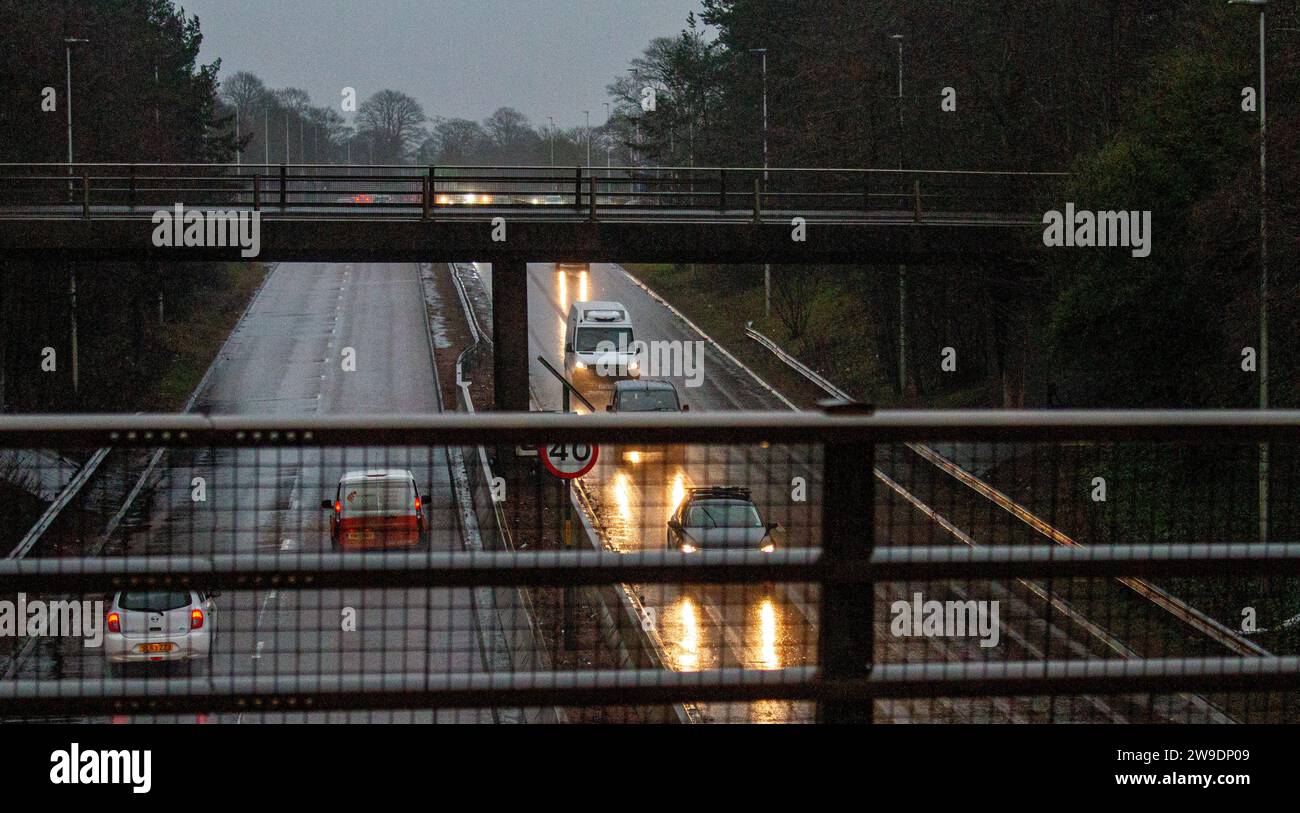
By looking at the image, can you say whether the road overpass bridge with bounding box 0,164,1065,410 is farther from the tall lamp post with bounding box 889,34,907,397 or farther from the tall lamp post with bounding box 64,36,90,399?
the tall lamp post with bounding box 64,36,90,399

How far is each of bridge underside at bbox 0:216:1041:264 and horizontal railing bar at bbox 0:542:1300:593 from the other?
91.8 ft

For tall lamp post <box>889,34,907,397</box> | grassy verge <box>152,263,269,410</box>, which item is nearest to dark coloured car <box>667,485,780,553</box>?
tall lamp post <box>889,34,907,397</box>

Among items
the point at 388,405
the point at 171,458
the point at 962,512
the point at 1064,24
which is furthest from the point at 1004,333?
the point at 171,458

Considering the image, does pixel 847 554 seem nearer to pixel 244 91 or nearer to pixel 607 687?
pixel 607 687

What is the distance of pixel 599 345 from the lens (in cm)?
4419

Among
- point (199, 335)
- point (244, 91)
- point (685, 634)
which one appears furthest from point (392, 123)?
point (685, 634)

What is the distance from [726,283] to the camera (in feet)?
213

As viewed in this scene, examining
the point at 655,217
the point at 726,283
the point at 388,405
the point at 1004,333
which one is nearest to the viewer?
the point at 655,217

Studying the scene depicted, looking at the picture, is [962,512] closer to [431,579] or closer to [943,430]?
[943,430]

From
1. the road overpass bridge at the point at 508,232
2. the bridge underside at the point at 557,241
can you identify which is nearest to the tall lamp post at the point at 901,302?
the road overpass bridge at the point at 508,232

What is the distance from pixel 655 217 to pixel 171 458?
29504mm

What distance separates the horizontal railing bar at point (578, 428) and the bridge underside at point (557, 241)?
27881 millimetres

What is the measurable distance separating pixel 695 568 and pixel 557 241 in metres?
28.6

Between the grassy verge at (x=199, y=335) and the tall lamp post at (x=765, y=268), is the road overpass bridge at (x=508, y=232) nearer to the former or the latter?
the grassy verge at (x=199, y=335)
